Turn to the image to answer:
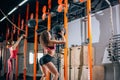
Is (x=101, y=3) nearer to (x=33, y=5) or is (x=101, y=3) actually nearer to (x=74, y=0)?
(x=74, y=0)

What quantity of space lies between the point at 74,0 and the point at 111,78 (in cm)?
295

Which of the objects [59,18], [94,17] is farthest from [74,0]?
[59,18]

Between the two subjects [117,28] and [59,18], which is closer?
[117,28]

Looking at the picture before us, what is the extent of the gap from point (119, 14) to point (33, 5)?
16.6ft

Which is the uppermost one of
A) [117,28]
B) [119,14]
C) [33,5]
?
[33,5]

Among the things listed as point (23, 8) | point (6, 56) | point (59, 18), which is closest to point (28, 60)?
point (6, 56)

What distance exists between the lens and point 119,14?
247 inches

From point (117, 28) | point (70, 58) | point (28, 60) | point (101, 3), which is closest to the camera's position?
point (117, 28)

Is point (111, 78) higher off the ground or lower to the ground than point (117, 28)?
lower

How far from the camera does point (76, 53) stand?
6.93 meters

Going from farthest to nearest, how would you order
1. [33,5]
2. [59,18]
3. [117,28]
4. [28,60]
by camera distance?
[28,60] → [33,5] → [59,18] → [117,28]

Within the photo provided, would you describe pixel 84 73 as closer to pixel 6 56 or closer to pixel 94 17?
pixel 94 17

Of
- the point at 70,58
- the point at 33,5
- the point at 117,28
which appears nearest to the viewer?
the point at 117,28

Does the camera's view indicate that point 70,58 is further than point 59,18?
No
